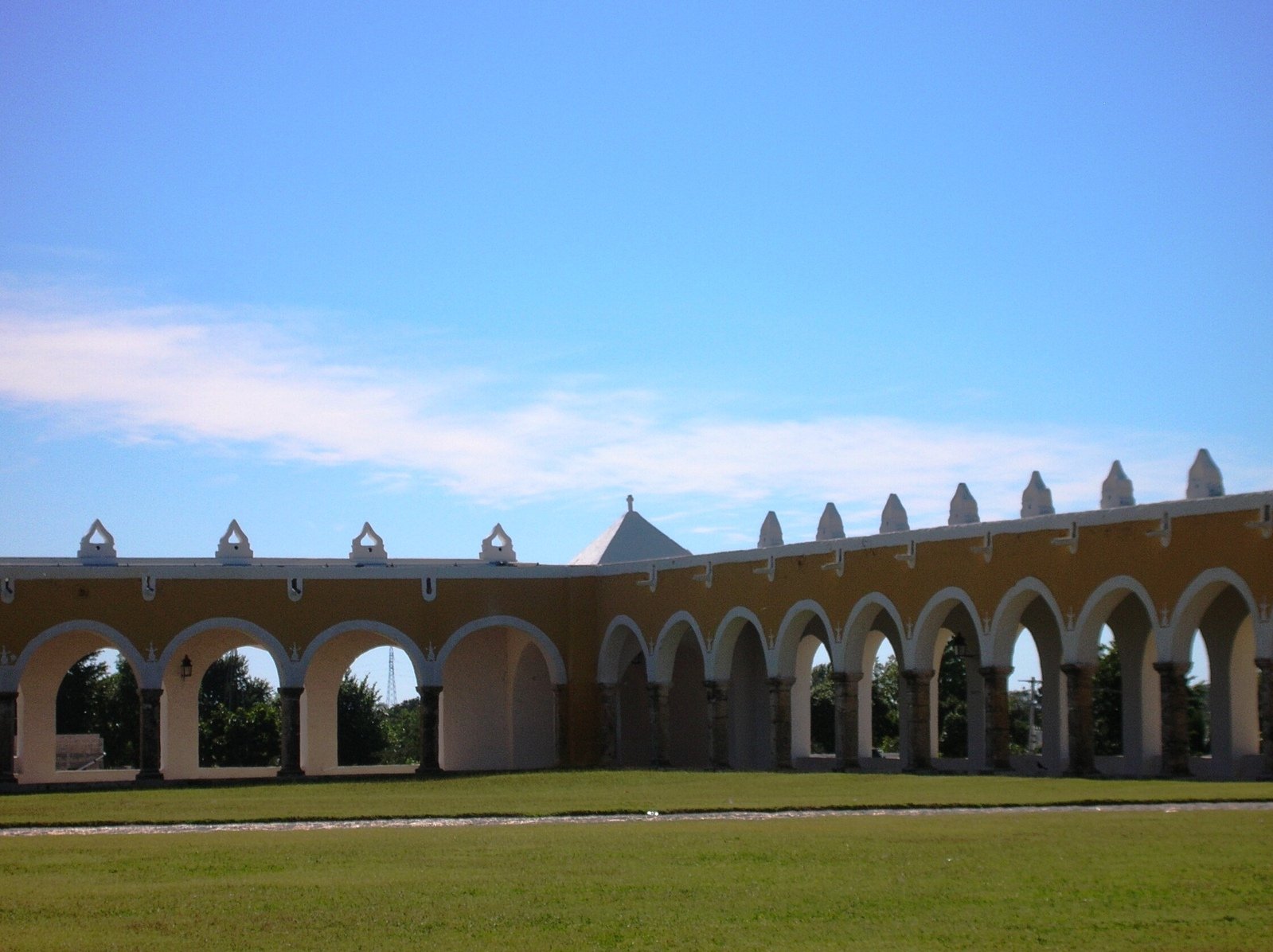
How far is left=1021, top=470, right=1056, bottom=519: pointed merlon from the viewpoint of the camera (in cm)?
2234

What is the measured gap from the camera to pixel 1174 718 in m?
20.2

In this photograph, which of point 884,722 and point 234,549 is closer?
point 234,549

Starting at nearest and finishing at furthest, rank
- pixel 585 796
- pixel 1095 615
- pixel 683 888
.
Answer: pixel 683 888, pixel 585 796, pixel 1095 615

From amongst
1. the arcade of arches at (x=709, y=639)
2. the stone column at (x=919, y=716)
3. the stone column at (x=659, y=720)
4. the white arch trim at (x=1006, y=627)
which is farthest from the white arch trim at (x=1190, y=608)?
the stone column at (x=659, y=720)

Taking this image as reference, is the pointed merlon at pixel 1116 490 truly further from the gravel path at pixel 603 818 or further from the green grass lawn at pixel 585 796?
the gravel path at pixel 603 818

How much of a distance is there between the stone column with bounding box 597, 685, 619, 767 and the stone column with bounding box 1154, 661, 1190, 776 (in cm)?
1140

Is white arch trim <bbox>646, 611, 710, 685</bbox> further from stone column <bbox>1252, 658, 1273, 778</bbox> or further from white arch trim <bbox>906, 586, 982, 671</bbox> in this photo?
stone column <bbox>1252, 658, 1273, 778</bbox>

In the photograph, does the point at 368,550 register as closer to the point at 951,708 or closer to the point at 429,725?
the point at 429,725

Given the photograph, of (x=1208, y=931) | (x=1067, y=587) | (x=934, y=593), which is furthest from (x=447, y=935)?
(x=934, y=593)

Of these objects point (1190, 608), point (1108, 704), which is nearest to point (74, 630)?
point (1190, 608)

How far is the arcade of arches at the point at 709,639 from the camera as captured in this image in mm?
20766

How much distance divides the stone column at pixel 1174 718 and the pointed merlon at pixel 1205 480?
1908mm

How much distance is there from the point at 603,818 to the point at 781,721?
1080cm

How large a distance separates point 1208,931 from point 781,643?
17.3 meters
